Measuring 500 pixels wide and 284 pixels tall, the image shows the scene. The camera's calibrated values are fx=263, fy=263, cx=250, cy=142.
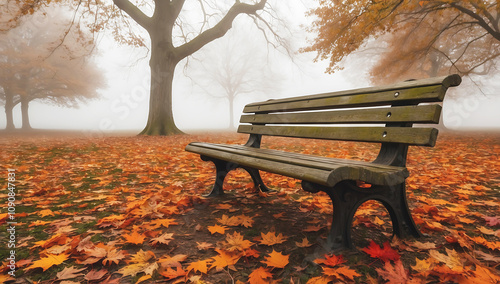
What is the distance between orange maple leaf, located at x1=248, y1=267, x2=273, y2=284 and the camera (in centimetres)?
124

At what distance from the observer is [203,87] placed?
31.8 metres

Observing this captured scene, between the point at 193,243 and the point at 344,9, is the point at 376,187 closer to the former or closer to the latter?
the point at 193,243

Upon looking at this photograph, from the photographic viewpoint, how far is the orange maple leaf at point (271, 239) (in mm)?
1639

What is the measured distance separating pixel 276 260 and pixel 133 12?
1133 cm

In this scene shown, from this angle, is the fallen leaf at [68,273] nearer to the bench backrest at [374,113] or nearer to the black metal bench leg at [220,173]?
the black metal bench leg at [220,173]

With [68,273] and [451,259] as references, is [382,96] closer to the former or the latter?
[451,259]

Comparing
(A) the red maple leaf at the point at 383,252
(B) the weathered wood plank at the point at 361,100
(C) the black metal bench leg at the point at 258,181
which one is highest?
(B) the weathered wood plank at the point at 361,100

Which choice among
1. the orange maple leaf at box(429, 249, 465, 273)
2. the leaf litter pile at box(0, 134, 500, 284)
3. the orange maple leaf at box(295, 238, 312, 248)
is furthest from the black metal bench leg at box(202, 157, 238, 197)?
the orange maple leaf at box(429, 249, 465, 273)

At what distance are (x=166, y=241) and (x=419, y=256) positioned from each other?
149 centimetres

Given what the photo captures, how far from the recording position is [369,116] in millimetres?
1695

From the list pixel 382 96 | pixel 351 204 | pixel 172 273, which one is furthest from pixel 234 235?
pixel 382 96

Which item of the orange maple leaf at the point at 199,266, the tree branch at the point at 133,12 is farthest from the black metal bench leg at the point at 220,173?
the tree branch at the point at 133,12

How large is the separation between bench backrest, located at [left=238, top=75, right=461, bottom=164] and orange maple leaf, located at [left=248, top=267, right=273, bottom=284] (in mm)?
1003

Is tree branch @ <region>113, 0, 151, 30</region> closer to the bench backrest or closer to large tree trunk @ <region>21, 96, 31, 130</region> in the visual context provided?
the bench backrest
